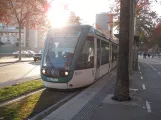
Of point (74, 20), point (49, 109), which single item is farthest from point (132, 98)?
point (74, 20)

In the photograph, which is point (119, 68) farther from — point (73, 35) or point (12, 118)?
point (12, 118)

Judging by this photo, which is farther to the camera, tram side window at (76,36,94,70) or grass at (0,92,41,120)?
tram side window at (76,36,94,70)

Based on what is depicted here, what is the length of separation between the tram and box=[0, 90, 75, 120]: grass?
682 millimetres

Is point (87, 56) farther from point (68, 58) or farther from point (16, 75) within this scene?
point (16, 75)

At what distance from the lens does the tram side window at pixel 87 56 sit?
39.3 feet

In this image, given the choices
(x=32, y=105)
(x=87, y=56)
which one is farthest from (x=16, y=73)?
(x=32, y=105)

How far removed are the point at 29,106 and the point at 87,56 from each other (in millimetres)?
4737

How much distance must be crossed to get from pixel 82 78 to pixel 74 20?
1933 inches

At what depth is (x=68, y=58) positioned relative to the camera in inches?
464

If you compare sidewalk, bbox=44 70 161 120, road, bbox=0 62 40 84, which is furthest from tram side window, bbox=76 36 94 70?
road, bbox=0 62 40 84

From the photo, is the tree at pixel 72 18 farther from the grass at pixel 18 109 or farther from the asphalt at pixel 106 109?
the grass at pixel 18 109

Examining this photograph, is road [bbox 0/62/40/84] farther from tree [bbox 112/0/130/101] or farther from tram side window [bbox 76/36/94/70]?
tree [bbox 112/0/130/101]

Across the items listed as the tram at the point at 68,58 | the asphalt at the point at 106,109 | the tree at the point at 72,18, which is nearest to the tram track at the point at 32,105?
the asphalt at the point at 106,109

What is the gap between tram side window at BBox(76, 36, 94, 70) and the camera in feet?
39.3
